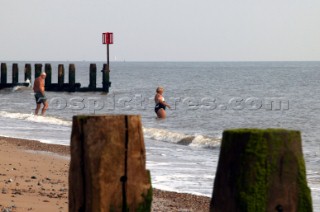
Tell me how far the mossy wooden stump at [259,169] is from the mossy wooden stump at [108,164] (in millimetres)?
497

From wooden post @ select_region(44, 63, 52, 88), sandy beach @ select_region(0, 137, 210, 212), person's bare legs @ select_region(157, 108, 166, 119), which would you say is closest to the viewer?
sandy beach @ select_region(0, 137, 210, 212)

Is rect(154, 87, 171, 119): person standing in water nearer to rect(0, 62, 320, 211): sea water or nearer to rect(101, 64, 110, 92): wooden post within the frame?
rect(0, 62, 320, 211): sea water

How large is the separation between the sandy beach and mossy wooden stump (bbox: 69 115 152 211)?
3201 mm

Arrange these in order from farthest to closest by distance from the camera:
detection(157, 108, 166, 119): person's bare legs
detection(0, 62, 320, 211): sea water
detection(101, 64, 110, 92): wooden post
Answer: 1. detection(101, 64, 110, 92): wooden post
2. detection(157, 108, 166, 119): person's bare legs
3. detection(0, 62, 320, 211): sea water

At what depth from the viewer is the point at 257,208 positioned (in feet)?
12.4

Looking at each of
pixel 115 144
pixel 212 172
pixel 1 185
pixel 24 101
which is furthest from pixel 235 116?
pixel 115 144

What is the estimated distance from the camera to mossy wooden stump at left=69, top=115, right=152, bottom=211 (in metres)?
4.01

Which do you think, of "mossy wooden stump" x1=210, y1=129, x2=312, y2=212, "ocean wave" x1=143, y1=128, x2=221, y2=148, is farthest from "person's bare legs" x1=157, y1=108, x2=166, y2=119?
"mossy wooden stump" x1=210, y1=129, x2=312, y2=212

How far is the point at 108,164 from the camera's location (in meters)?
4.02

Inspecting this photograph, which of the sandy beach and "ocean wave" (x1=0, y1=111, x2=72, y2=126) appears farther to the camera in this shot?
"ocean wave" (x1=0, y1=111, x2=72, y2=126)

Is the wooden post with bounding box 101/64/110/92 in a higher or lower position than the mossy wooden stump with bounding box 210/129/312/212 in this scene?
lower

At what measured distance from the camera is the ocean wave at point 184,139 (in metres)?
19.2

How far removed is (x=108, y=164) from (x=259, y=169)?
2.45 feet

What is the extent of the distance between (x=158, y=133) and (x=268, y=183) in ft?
57.8
